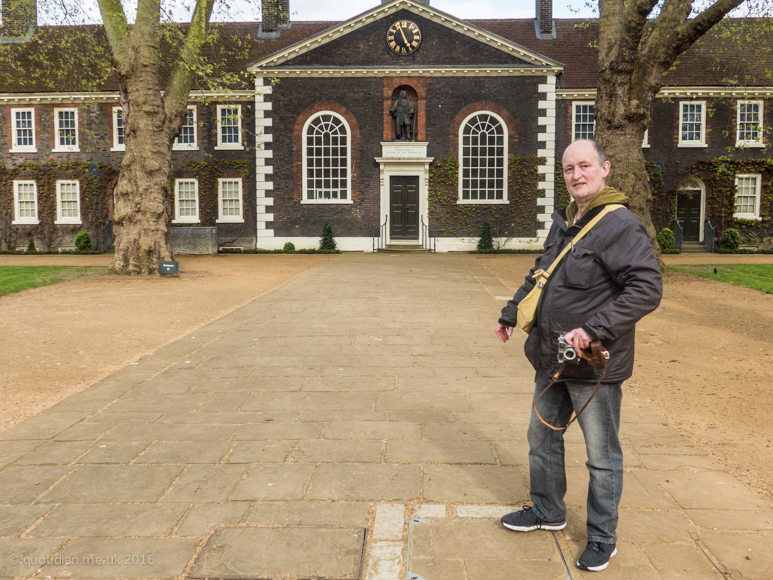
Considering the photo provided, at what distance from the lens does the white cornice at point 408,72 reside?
85.3 ft

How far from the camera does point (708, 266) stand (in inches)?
757

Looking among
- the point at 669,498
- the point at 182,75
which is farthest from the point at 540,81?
the point at 669,498

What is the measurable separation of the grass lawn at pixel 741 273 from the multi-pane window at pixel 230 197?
17.4 metres

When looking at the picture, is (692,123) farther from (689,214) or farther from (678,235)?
(678,235)

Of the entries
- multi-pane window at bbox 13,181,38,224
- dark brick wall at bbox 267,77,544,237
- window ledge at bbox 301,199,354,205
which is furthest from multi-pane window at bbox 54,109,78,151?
window ledge at bbox 301,199,354,205

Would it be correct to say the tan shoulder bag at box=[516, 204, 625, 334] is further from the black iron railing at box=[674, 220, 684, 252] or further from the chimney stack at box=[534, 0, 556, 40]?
the chimney stack at box=[534, 0, 556, 40]

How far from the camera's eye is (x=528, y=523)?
127 inches

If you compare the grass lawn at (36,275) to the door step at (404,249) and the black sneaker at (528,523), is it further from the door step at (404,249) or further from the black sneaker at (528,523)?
the black sneaker at (528,523)

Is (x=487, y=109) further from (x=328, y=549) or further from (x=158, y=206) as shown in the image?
(x=328, y=549)

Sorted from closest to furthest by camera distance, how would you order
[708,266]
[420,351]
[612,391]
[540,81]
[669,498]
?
1. [612,391]
2. [669,498]
3. [420,351]
4. [708,266]
5. [540,81]

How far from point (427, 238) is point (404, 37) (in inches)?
312

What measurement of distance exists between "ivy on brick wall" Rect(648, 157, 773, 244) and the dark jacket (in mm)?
26408

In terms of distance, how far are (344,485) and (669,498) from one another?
5.81 ft

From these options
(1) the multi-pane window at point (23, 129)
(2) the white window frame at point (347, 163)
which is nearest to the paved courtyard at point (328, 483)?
(2) the white window frame at point (347, 163)
